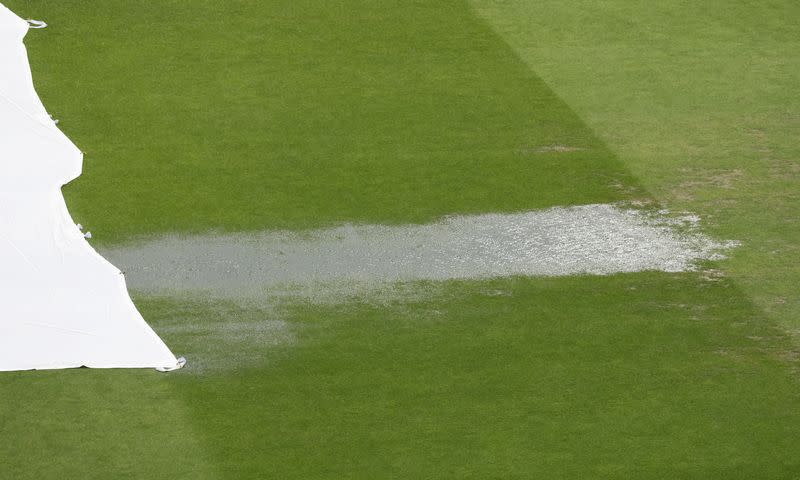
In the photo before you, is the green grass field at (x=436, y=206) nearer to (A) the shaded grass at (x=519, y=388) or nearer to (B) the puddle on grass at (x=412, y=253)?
(A) the shaded grass at (x=519, y=388)

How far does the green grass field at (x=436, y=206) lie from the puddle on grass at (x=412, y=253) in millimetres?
144

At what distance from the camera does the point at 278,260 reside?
23.3 feet

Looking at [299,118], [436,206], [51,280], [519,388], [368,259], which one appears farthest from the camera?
[299,118]

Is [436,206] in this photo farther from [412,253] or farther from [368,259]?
[368,259]

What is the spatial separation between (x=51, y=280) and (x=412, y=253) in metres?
2.17

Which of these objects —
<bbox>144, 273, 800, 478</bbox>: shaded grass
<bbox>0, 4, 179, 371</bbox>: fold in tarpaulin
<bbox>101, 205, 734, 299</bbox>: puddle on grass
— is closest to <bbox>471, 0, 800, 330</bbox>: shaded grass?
<bbox>101, 205, 734, 299</bbox>: puddle on grass

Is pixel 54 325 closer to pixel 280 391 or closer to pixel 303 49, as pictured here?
pixel 280 391

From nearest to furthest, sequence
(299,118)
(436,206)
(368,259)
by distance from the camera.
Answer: (368,259)
(436,206)
(299,118)

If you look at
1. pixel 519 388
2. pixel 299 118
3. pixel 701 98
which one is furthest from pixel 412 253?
pixel 701 98

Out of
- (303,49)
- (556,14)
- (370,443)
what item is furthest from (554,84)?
(370,443)

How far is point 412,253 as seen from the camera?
718cm

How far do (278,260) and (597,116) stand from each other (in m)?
3.02

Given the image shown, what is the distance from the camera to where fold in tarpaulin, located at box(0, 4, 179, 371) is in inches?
244

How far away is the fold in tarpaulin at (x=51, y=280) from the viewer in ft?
20.3
